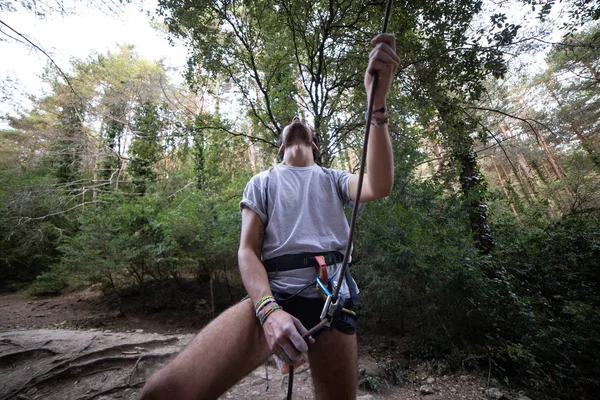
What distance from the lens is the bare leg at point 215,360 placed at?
0.90 metres

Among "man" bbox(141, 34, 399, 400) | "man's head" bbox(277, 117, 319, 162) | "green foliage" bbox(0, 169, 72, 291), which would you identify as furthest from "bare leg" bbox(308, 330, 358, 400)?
"green foliage" bbox(0, 169, 72, 291)

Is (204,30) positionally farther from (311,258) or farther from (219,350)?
(219,350)

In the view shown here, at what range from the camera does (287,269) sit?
139 cm

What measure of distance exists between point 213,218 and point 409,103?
543 cm

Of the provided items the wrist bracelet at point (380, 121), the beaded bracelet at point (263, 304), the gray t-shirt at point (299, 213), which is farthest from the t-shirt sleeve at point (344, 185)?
the beaded bracelet at point (263, 304)

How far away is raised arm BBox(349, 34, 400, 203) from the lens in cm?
102

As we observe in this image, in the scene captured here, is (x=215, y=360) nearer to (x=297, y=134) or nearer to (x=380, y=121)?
(x=380, y=121)

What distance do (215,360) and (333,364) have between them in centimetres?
72

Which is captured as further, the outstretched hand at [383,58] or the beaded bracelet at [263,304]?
the beaded bracelet at [263,304]

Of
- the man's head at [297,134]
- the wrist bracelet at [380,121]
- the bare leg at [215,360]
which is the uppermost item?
the man's head at [297,134]

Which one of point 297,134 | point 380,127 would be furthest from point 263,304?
point 297,134

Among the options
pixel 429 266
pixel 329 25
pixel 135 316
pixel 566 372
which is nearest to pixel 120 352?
pixel 135 316

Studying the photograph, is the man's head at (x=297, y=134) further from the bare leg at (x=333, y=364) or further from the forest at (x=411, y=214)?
the forest at (x=411, y=214)

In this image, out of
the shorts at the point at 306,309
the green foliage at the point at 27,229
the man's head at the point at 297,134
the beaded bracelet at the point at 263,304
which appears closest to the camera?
the beaded bracelet at the point at 263,304
